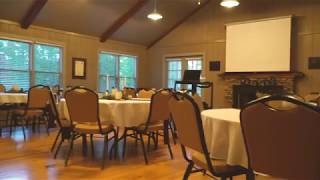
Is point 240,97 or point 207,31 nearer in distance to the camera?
point 240,97

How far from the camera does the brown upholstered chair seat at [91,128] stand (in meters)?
3.48

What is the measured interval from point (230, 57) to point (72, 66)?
446 cm

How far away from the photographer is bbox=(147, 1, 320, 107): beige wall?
7.71 m

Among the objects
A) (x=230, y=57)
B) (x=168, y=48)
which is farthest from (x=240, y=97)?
(x=168, y=48)

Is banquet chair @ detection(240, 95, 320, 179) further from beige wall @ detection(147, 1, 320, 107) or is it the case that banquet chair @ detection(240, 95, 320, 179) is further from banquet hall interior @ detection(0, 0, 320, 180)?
beige wall @ detection(147, 1, 320, 107)

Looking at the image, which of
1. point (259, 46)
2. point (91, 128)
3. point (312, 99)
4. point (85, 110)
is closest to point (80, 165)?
point (91, 128)

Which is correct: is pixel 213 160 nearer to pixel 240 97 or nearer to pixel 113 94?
pixel 113 94

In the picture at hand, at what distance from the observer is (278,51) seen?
7871 mm

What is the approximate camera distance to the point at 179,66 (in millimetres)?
10398

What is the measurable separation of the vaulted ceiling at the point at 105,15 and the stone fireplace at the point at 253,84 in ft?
6.80

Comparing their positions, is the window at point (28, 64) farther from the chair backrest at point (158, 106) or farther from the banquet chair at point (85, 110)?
the chair backrest at point (158, 106)

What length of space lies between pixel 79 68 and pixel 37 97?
362 centimetres

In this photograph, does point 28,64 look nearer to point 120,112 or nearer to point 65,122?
point 65,122

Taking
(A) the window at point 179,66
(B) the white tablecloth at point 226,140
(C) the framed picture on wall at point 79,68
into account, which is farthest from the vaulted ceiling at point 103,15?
(B) the white tablecloth at point 226,140
